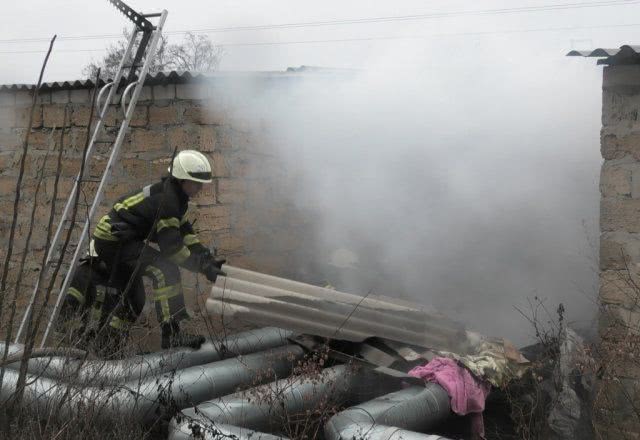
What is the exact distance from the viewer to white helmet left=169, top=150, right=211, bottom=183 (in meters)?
5.30

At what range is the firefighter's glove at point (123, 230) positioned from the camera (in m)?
5.27

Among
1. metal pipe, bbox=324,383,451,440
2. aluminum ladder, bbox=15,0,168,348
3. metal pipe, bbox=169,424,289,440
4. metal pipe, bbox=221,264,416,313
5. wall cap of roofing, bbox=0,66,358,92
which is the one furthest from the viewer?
wall cap of roofing, bbox=0,66,358,92

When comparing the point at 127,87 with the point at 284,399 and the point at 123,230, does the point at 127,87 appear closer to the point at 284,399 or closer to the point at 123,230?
the point at 123,230

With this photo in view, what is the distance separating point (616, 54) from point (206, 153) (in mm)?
3383

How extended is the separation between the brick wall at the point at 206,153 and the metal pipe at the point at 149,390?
1.72 meters

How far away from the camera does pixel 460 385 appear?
457 cm

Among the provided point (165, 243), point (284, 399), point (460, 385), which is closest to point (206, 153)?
point (165, 243)

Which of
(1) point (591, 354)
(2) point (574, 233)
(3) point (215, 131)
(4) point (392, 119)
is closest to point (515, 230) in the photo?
(2) point (574, 233)

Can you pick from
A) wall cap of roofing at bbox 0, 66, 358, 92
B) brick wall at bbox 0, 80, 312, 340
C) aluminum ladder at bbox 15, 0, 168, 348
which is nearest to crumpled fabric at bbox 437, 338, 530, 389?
brick wall at bbox 0, 80, 312, 340

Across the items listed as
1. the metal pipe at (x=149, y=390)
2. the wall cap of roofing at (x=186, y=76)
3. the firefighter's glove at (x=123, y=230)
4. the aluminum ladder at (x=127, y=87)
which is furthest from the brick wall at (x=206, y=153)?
the metal pipe at (x=149, y=390)

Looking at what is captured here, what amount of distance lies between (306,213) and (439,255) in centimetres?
132

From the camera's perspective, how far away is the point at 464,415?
184 inches

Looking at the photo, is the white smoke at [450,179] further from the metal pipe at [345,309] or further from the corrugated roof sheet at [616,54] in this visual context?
the corrugated roof sheet at [616,54]

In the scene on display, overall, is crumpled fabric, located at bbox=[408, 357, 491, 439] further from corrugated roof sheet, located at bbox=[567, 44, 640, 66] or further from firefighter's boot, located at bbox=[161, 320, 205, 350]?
corrugated roof sheet, located at bbox=[567, 44, 640, 66]
